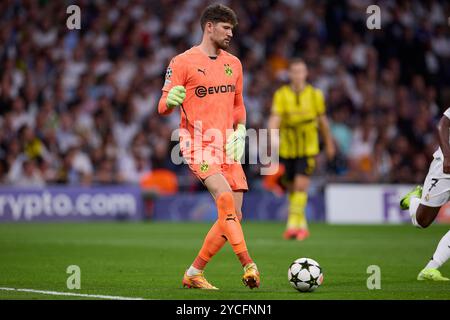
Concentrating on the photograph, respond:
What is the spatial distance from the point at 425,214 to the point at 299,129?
6.18 m

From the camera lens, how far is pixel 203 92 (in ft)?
28.9

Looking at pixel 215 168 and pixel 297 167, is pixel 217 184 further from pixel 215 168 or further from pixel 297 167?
pixel 297 167

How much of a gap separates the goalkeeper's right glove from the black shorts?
25.2 ft

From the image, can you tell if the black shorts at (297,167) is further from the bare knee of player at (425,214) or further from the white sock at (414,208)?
the bare knee of player at (425,214)

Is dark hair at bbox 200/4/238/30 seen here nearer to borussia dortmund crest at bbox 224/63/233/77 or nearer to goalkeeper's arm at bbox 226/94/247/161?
borussia dortmund crest at bbox 224/63/233/77

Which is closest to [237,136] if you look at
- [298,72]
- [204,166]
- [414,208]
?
[204,166]

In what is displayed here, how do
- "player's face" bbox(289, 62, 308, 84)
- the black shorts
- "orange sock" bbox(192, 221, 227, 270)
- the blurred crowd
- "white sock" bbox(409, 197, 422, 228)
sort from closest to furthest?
1. "orange sock" bbox(192, 221, 227, 270)
2. "white sock" bbox(409, 197, 422, 228)
3. "player's face" bbox(289, 62, 308, 84)
4. the black shorts
5. the blurred crowd

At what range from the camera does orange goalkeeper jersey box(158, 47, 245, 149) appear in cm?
878

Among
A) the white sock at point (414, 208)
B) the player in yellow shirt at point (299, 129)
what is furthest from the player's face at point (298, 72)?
the white sock at point (414, 208)

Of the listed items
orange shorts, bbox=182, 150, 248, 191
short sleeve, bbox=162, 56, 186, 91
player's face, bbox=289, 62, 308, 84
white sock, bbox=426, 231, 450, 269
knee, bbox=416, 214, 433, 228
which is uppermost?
player's face, bbox=289, 62, 308, 84

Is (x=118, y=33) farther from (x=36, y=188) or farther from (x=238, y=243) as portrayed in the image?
(x=238, y=243)

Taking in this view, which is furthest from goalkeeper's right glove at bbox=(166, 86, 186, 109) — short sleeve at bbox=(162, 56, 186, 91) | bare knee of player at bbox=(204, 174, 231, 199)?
bare knee of player at bbox=(204, 174, 231, 199)

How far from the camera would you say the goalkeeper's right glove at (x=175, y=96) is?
8.33 meters
